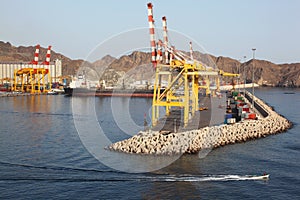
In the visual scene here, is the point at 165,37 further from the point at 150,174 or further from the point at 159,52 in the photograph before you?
the point at 150,174

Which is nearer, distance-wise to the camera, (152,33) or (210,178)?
(210,178)

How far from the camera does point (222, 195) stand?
16.0 metres

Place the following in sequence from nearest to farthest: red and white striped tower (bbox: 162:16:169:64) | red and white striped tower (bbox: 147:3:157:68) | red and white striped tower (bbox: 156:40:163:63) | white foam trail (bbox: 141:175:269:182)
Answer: white foam trail (bbox: 141:175:269:182) < red and white striped tower (bbox: 147:3:157:68) < red and white striped tower (bbox: 156:40:163:63) < red and white striped tower (bbox: 162:16:169:64)

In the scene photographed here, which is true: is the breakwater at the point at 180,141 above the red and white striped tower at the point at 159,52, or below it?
below

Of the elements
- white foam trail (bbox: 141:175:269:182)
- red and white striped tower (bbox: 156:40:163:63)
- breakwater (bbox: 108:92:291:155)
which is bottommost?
white foam trail (bbox: 141:175:269:182)

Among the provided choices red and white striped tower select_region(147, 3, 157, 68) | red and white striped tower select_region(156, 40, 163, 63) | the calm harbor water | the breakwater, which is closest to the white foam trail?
the calm harbor water

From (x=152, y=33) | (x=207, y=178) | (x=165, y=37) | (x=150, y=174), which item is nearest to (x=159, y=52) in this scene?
(x=152, y=33)

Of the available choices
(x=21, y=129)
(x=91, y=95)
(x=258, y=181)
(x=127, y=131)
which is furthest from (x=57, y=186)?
(x=91, y=95)

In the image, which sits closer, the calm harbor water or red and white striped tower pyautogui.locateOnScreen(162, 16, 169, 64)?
the calm harbor water

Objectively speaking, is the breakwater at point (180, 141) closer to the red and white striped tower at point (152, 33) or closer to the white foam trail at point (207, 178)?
the white foam trail at point (207, 178)

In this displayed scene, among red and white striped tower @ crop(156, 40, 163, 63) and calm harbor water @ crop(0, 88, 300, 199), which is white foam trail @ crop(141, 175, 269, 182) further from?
red and white striped tower @ crop(156, 40, 163, 63)

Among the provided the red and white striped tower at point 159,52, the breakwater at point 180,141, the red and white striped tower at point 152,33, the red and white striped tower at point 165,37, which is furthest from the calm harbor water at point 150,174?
the red and white striped tower at point 165,37

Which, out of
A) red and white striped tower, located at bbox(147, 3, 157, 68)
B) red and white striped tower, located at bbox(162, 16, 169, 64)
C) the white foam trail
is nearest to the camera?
the white foam trail

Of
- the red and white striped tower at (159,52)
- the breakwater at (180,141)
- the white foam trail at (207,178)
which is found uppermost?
the red and white striped tower at (159,52)
